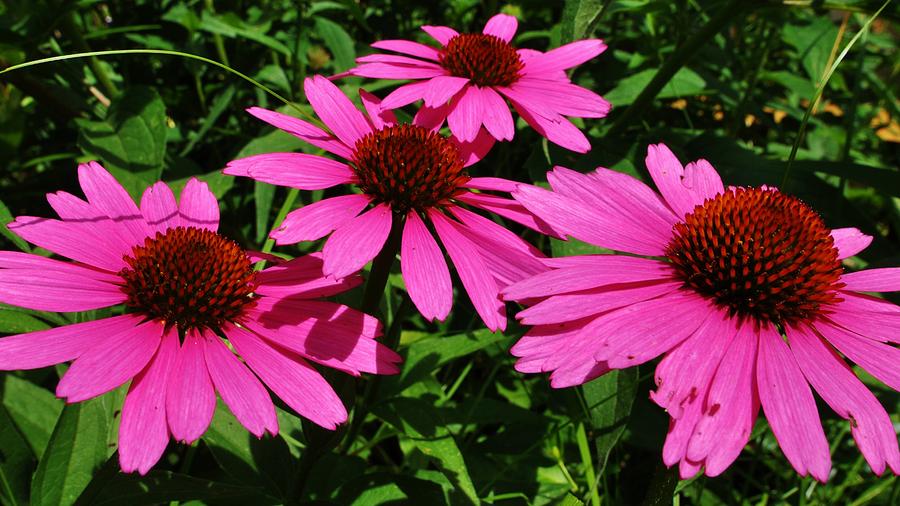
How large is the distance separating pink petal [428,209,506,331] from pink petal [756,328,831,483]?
31 centimetres

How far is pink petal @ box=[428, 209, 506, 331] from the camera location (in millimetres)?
885

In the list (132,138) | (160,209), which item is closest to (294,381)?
(160,209)

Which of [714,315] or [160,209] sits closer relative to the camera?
[714,315]

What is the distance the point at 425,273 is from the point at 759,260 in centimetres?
44

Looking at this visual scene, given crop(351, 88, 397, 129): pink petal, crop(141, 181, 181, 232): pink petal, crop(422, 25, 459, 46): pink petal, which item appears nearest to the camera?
crop(141, 181, 181, 232): pink petal

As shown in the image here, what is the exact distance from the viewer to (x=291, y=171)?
0.95 m

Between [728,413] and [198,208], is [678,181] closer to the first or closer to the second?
[728,413]

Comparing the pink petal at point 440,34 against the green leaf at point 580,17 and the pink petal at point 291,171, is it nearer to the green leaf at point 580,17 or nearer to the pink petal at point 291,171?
the green leaf at point 580,17

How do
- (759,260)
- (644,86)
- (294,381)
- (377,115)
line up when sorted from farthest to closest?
1. (644,86)
2. (377,115)
3. (759,260)
4. (294,381)

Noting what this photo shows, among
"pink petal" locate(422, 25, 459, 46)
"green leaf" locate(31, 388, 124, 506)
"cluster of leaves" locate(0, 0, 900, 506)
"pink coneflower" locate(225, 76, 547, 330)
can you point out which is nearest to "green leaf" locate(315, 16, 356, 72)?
"cluster of leaves" locate(0, 0, 900, 506)

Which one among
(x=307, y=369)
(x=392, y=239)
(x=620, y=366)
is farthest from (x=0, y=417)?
(x=620, y=366)

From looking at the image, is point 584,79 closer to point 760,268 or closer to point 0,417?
point 760,268

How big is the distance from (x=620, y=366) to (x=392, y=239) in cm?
37

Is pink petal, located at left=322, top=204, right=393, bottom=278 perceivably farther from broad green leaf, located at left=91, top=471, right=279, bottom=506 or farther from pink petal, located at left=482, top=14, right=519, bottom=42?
pink petal, located at left=482, top=14, right=519, bottom=42
